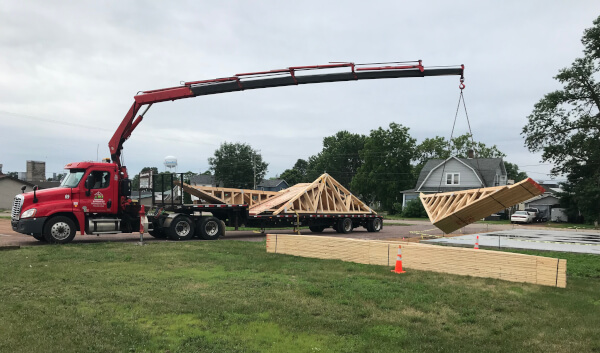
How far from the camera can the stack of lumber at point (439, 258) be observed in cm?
872

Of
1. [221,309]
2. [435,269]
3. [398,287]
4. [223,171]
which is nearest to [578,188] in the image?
[435,269]

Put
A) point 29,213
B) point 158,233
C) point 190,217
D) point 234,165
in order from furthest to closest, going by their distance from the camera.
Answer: point 234,165 < point 158,233 < point 190,217 < point 29,213

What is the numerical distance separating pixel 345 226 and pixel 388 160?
44.5 meters

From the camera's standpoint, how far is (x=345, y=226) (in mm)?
23547

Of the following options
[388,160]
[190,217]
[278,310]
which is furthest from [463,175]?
[278,310]

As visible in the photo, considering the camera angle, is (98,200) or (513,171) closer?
(98,200)

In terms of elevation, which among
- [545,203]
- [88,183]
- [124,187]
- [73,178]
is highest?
→ [73,178]

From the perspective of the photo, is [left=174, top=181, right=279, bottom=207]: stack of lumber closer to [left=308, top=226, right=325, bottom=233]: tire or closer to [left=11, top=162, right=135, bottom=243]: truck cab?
[left=11, top=162, right=135, bottom=243]: truck cab

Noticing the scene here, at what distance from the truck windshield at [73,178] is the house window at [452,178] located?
149 ft

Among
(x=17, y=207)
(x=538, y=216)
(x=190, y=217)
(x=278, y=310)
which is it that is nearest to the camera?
(x=278, y=310)

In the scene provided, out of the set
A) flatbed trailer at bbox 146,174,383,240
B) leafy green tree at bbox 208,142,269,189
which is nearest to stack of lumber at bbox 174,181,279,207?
flatbed trailer at bbox 146,174,383,240

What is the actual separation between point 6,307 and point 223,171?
78113 millimetres

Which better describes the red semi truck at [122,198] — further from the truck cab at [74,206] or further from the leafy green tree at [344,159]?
the leafy green tree at [344,159]

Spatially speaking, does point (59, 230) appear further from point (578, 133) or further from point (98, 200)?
point (578, 133)
